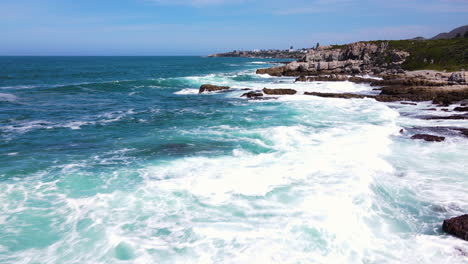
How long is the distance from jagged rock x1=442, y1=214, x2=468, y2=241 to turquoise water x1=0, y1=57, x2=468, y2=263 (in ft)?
0.76

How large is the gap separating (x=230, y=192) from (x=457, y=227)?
679 centimetres

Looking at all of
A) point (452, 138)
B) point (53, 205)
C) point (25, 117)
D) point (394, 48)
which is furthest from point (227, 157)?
point (394, 48)

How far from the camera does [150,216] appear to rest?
9.98 m

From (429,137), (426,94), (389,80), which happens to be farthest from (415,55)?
(429,137)

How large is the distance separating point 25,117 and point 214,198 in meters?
22.3

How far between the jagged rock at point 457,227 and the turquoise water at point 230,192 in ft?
0.76

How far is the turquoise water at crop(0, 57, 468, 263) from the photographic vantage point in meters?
8.34

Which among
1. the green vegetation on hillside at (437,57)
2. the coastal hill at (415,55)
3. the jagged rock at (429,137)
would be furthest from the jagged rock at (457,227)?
the green vegetation on hillside at (437,57)

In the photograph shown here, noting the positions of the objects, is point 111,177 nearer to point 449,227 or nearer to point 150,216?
point 150,216

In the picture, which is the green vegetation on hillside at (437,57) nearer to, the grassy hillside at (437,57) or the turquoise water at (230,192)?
the grassy hillside at (437,57)

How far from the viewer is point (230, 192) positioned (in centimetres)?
1155

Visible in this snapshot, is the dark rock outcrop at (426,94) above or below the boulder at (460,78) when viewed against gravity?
below

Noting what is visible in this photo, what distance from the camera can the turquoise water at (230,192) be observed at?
8344mm

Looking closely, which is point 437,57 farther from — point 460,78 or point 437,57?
point 460,78
